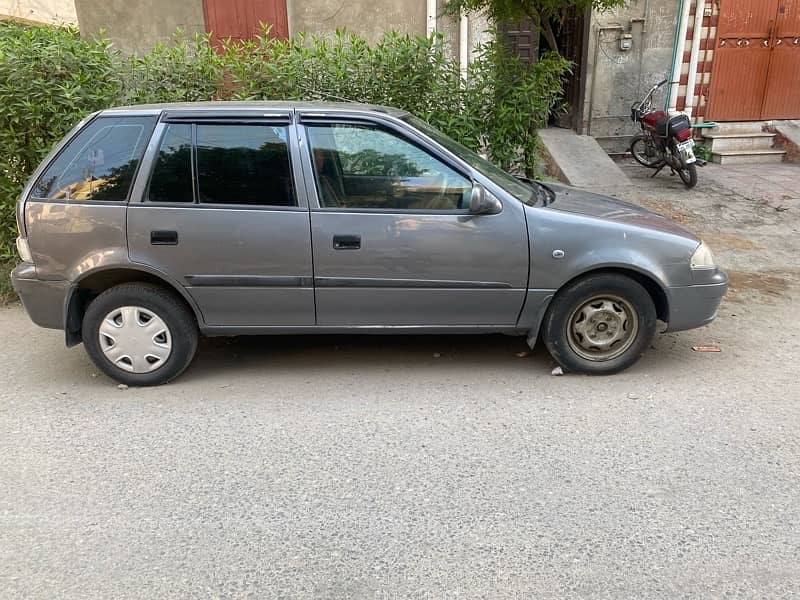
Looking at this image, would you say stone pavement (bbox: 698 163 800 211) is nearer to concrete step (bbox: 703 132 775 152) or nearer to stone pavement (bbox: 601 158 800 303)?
stone pavement (bbox: 601 158 800 303)

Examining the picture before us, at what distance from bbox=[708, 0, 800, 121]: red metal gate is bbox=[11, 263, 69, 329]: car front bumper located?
35.9 feet

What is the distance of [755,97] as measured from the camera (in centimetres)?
1140

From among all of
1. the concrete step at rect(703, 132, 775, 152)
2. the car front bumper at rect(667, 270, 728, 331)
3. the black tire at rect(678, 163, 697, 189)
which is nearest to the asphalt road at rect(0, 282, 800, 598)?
the car front bumper at rect(667, 270, 728, 331)

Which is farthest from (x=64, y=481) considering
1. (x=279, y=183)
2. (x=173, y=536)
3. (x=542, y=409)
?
(x=542, y=409)

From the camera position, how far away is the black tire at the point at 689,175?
9312mm

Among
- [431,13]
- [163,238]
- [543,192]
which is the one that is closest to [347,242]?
[163,238]

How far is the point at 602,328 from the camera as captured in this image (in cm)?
439

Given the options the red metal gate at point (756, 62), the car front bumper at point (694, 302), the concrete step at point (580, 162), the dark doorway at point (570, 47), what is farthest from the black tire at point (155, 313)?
the red metal gate at point (756, 62)

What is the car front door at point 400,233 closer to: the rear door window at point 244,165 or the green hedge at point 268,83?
the rear door window at point 244,165

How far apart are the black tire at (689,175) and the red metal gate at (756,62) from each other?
2.68 meters

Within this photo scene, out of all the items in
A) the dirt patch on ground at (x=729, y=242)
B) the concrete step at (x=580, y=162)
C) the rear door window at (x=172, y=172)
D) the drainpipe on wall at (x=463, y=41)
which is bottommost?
the dirt patch on ground at (x=729, y=242)

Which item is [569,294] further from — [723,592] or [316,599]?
[316,599]

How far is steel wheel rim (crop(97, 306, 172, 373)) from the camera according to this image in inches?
169

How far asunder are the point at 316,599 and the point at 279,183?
8.48ft
